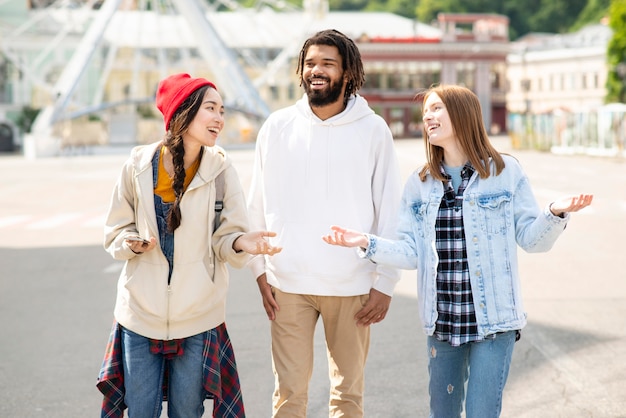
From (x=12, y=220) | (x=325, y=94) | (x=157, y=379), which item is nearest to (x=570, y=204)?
(x=325, y=94)

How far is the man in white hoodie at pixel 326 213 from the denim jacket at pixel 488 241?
0.27 metres

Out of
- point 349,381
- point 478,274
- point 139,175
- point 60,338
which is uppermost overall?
point 139,175

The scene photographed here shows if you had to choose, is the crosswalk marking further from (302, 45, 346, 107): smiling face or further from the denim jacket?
the denim jacket

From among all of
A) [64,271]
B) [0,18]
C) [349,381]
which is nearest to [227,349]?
[349,381]

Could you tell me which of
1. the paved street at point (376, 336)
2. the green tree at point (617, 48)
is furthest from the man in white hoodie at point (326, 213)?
the green tree at point (617, 48)

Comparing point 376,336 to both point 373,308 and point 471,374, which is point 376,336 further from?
point 471,374

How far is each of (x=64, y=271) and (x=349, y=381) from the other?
290 inches

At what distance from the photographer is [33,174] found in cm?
3300

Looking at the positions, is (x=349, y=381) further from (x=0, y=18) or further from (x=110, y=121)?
(x=0, y=18)

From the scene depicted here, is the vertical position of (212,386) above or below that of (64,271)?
above

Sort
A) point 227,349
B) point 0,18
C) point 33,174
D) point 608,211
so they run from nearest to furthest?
point 227,349, point 608,211, point 33,174, point 0,18

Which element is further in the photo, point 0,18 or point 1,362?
point 0,18

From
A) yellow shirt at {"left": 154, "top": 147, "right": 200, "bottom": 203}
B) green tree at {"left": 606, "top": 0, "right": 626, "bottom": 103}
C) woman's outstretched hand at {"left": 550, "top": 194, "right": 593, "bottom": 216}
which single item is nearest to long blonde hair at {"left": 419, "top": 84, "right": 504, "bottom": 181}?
woman's outstretched hand at {"left": 550, "top": 194, "right": 593, "bottom": 216}

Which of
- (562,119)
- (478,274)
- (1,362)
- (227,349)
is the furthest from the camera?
(562,119)
